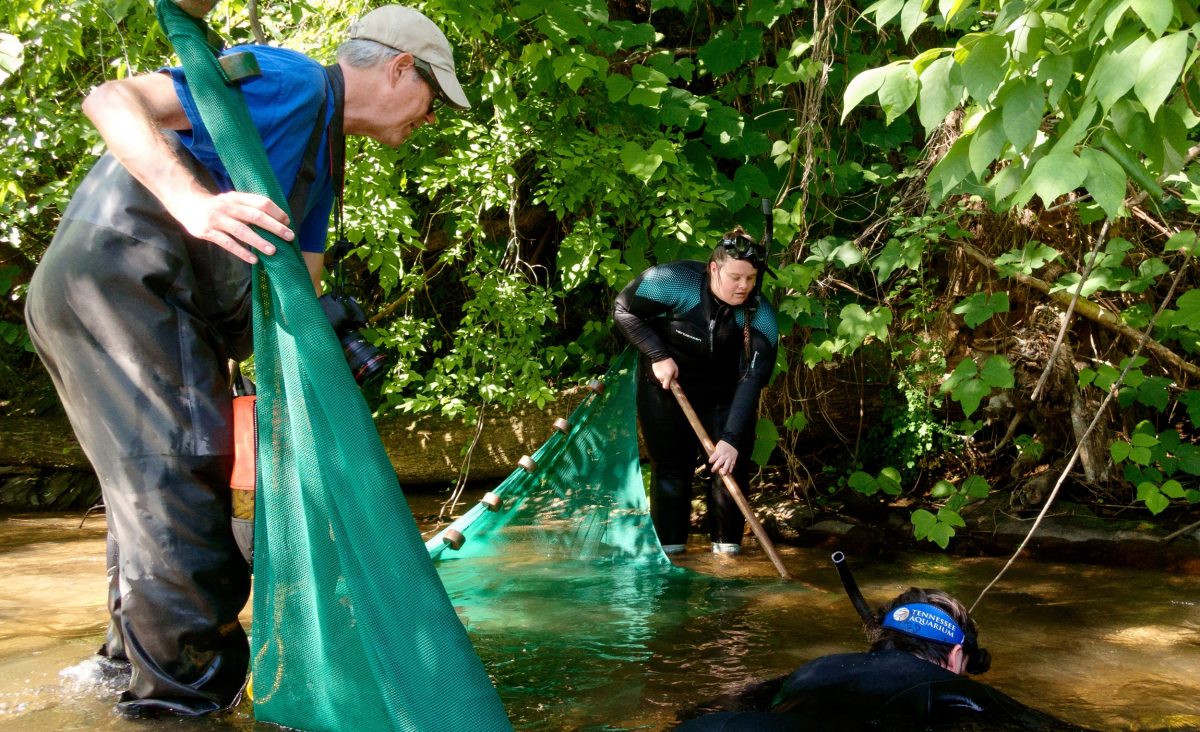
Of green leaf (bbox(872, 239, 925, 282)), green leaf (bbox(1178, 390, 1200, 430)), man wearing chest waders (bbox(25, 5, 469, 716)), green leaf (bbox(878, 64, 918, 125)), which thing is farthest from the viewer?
green leaf (bbox(1178, 390, 1200, 430))

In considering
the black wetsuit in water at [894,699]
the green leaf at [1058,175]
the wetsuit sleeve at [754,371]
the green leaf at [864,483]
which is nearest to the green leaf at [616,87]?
the wetsuit sleeve at [754,371]

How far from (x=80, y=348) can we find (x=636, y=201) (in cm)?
276

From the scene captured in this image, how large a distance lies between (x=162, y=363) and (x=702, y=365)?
271cm

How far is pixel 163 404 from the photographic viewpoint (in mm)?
1979

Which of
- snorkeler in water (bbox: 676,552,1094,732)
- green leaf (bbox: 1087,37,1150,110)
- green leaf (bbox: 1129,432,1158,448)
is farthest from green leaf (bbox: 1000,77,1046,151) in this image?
green leaf (bbox: 1129,432,1158,448)

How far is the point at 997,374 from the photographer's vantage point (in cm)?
400

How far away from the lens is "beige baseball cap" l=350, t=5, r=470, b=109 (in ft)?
7.16

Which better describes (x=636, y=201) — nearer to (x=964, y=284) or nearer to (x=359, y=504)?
(x=964, y=284)

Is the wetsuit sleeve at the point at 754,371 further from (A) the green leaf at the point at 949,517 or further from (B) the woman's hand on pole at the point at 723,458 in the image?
(A) the green leaf at the point at 949,517

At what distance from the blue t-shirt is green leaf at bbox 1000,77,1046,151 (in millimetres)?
1285

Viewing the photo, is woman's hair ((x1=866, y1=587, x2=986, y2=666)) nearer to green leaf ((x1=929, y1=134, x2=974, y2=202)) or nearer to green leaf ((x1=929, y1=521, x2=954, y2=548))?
green leaf ((x1=929, y1=134, x2=974, y2=202))

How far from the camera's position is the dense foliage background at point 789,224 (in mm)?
4176

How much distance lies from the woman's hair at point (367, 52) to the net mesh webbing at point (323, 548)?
12.3 inches

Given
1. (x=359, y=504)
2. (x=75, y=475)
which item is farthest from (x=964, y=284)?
(x=75, y=475)
